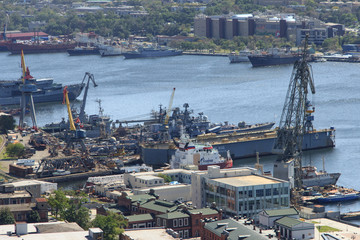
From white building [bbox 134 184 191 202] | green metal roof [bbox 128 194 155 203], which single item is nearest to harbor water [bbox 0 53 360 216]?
white building [bbox 134 184 191 202]

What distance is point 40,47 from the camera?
119062 mm

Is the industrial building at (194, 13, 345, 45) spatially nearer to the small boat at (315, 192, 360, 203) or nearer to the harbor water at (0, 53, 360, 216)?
the harbor water at (0, 53, 360, 216)

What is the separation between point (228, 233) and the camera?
1109 inches

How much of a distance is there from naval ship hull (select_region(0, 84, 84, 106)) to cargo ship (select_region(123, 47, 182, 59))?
35.4 metres

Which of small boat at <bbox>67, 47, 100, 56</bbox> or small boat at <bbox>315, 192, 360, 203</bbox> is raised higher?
small boat at <bbox>315, 192, 360, 203</bbox>

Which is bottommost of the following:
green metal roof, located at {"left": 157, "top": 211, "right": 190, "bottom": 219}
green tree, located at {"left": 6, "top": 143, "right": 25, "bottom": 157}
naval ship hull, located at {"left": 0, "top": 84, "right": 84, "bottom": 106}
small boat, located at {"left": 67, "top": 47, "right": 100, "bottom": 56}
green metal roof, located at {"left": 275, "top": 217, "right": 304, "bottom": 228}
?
small boat, located at {"left": 67, "top": 47, "right": 100, "bottom": 56}

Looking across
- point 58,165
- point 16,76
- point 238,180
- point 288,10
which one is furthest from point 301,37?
point 238,180

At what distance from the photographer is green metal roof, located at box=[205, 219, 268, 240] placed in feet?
90.9

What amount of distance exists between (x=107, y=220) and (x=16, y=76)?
6160cm

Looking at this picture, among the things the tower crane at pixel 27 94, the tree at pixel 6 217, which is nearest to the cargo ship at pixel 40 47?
the tower crane at pixel 27 94

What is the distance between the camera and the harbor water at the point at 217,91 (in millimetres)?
52747

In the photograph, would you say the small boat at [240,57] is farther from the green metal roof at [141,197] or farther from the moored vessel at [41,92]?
the green metal roof at [141,197]

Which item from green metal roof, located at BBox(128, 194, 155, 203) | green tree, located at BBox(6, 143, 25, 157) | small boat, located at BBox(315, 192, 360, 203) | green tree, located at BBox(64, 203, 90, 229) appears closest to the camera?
green tree, located at BBox(64, 203, 90, 229)

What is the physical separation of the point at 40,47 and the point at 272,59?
109 feet
